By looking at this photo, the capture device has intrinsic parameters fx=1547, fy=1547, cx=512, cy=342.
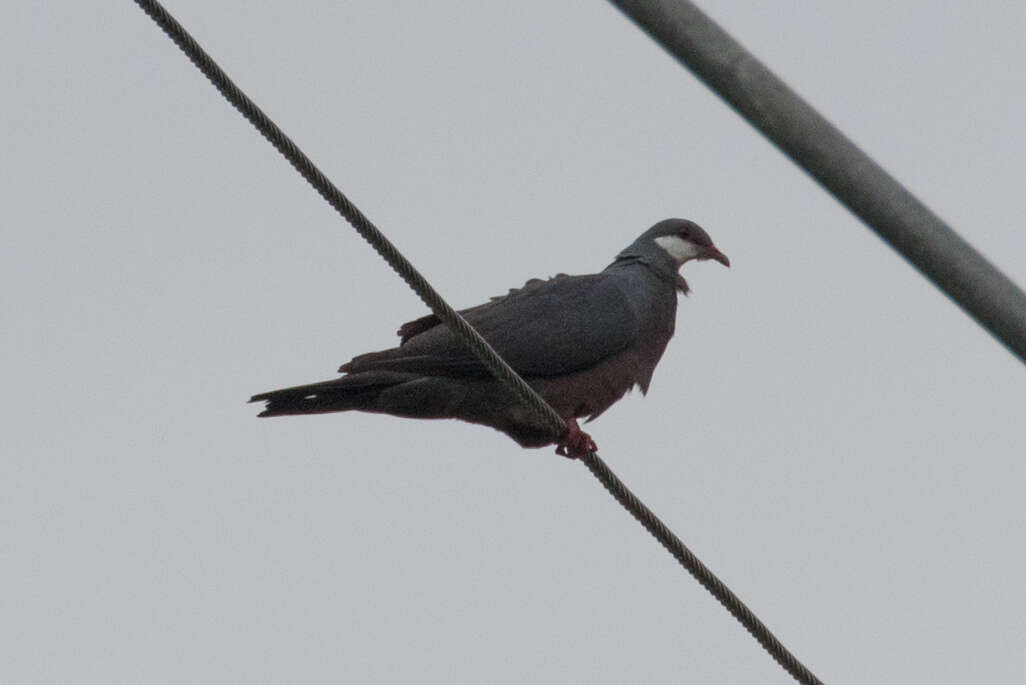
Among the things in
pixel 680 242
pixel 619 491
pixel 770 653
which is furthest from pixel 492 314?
pixel 770 653

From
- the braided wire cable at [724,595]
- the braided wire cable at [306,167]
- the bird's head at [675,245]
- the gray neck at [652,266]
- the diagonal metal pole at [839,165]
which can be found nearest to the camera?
the diagonal metal pole at [839,165]

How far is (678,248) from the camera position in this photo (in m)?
7.21

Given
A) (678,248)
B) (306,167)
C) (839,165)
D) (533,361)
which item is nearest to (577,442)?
(533,361)

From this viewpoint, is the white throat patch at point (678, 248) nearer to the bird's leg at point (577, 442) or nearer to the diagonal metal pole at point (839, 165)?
the bird's leg at point (577, 442)

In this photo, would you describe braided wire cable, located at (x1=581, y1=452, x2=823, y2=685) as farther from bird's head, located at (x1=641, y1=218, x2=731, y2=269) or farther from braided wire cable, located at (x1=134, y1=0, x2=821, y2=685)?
bird's head, located at (x1=641, y1=218, x2=731, y2=269)

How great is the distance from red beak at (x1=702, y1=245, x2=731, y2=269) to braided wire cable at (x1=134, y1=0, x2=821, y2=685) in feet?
9.26

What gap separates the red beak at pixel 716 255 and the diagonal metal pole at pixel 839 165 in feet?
18.1

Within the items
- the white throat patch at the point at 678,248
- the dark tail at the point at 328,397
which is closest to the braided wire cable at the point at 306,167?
the dark tail at the point at 328,397

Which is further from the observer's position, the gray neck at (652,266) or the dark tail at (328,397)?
the gray neck at (652,266)

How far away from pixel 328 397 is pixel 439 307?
2.10 m

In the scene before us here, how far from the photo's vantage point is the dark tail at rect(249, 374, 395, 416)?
5430mm

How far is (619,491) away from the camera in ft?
13.7

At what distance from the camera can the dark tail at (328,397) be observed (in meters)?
5.43

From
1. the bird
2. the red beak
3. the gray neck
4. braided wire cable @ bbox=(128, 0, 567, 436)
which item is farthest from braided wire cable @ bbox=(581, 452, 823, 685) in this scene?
the red beak
